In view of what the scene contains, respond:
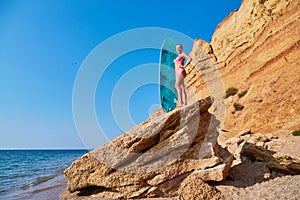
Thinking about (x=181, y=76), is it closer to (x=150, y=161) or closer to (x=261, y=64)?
(x=150, y=161)

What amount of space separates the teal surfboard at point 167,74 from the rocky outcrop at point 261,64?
28.1ft

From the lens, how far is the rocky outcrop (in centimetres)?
1497

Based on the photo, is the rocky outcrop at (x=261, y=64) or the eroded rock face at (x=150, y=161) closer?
the eroded rock face at (x=150, y=161)

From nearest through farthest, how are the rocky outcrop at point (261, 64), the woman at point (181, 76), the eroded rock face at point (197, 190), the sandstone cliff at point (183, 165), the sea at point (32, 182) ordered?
1. the eroded rock face at point (197, 190)
2. the sandstone cliff at point (183, 165)
3. the woman at point (181, 76)
4. the sea at point (32, 182)
5. the rocky outcrop at point (261, 64)

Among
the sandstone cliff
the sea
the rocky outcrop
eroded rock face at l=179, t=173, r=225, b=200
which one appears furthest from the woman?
the rocky outcrop

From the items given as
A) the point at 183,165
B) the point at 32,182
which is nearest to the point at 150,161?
the point at 183,165

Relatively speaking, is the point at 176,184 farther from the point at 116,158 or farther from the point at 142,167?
the point at 116,158

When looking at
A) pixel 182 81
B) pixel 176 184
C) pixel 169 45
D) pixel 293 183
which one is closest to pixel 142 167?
pixel 176 184

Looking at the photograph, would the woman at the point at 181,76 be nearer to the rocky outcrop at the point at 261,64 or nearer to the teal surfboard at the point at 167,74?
the teal surfboard at the point at 167,74

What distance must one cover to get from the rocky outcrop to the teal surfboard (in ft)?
28.1

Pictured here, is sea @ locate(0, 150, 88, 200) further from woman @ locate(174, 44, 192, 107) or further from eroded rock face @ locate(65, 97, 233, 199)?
woman @ locate(174, 44, 192, 107)

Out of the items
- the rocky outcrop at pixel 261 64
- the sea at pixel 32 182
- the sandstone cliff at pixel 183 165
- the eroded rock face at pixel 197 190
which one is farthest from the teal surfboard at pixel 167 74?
the rocky outcrop at pixel 261 64

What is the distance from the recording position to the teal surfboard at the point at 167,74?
10.3 metres

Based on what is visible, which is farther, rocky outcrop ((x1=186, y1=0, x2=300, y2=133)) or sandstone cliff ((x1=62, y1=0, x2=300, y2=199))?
rocky outcrop ((x1=186, y1=0, x2=300, y2=133))
